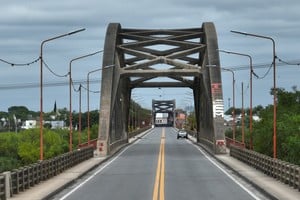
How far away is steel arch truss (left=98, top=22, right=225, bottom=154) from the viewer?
2682 inches

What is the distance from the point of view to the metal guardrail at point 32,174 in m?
23.9

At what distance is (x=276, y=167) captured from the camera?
32188 mm

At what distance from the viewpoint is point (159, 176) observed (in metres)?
37.1

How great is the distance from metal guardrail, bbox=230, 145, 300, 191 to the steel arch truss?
742 inches

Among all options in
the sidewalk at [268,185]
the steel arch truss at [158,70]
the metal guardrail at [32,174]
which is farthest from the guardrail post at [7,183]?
the steel arch truss at [158,70]

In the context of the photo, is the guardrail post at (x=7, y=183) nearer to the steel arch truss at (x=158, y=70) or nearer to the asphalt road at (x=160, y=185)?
the asphalt road at (x=160, y=185)

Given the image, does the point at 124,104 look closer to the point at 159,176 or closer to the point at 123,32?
the point at 123,32

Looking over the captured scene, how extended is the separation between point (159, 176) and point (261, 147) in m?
21.0

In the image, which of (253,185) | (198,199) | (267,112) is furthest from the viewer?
(267,112)

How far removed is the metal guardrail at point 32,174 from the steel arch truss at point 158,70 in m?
20.8

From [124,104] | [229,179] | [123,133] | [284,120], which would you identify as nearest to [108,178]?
[229,179]

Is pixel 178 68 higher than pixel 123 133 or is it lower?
higher

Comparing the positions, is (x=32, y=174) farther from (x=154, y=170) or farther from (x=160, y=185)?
(x=154, y=170)

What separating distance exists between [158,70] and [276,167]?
47.2 metres
